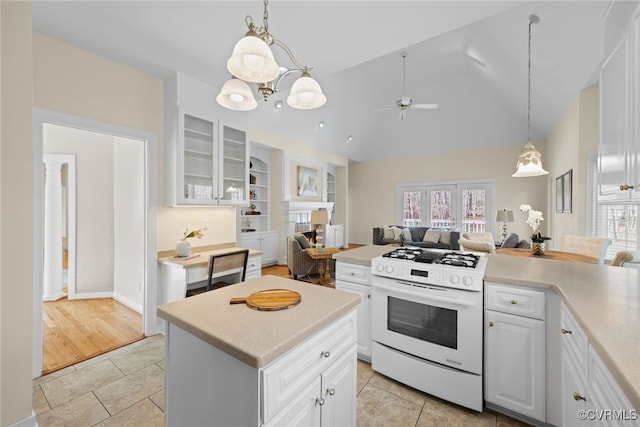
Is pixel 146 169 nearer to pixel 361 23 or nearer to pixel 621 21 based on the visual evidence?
pixel 361 23

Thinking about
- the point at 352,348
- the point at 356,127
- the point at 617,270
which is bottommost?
the point at 352,348

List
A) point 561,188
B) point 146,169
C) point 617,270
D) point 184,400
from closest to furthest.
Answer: point 184,400
point 617,270
point 146,169
point 561,188

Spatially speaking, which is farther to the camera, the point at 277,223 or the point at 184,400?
the point at 277,223

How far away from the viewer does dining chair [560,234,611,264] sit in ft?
8.86

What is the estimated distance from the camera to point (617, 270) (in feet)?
5.90

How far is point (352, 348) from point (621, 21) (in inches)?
90.9

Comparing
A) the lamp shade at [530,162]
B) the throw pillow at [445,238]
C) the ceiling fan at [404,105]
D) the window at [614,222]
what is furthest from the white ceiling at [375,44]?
the throw pillow at [445,238]

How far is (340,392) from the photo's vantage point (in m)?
1.21

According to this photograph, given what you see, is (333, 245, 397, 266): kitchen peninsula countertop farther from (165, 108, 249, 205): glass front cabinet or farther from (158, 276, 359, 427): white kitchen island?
(165, 108, 249, 205): glass front cabinet

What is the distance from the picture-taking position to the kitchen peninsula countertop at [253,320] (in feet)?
2.88

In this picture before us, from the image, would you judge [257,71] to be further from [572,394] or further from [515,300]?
[572,394]

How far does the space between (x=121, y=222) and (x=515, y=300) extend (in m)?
4.29

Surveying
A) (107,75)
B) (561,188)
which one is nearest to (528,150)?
(561,188)

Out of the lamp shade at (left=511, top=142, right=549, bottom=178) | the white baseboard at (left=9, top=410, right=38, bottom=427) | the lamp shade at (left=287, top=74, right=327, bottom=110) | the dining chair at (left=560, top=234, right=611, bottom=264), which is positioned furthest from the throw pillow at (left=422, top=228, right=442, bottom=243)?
the white baseboard at (left=9, top=410, right=38, bottom=427)
